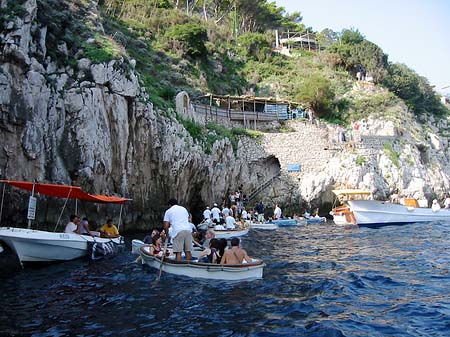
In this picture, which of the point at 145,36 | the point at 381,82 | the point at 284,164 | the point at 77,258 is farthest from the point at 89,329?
the point at 381,82

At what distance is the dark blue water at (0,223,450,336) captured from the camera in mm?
7922

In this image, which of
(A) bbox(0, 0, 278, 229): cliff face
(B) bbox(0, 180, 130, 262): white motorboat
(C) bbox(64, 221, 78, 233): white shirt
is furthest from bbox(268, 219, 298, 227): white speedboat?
(C) bbox(64, 221, 78, 233): white shirt

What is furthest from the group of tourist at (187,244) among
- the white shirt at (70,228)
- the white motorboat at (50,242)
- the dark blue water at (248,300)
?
the white shirt at (70,228)

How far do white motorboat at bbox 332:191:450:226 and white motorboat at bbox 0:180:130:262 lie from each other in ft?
57.3

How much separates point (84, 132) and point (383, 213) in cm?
1991

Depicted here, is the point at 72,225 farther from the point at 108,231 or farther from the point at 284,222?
the point at 284,222

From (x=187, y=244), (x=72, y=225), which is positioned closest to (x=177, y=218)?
(x=187, y=244)

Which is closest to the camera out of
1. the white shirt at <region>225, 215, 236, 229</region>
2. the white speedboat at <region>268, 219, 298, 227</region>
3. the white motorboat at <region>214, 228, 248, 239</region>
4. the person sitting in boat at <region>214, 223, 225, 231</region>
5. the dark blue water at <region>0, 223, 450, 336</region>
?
the dark blue water at <region>0, 223, 450, 336</region>

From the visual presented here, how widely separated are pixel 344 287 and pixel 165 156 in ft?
54.0

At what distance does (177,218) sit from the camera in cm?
1216

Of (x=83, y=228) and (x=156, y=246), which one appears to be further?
(x=83, y=228)

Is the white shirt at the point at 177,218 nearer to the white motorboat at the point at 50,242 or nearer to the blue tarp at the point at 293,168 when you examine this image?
the white motorboat at the point at 50,242

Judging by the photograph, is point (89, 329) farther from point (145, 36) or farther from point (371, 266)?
point (145, 36)

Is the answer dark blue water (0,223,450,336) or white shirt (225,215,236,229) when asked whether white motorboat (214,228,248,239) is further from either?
dark blue water (0,223,450,336)
